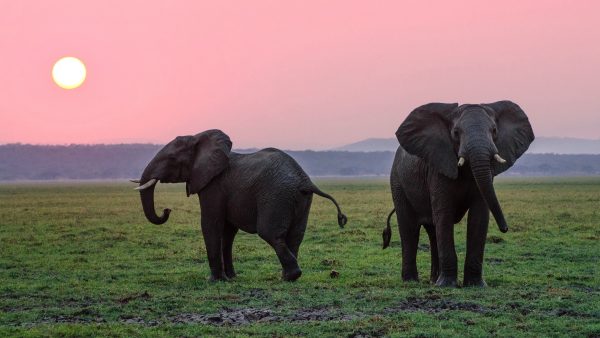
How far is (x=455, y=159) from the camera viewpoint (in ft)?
47.2

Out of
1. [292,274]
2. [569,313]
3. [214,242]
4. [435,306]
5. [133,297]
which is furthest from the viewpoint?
[214,242]

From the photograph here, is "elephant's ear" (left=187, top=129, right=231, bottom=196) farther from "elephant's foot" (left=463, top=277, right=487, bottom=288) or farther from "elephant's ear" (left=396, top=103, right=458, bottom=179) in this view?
"elephant's foot" (left=463, top=277, right=487, bottom=288)

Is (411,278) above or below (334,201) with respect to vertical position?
below

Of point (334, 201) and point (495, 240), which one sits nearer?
point (334, 201)

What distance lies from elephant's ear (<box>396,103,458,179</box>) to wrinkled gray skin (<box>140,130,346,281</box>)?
7.14 feet

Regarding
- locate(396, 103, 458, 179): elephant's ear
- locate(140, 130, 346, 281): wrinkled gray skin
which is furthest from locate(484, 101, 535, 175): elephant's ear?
locate(140, 130, 346, 281): wrinkled gray skin

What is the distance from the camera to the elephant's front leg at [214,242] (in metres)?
16.9

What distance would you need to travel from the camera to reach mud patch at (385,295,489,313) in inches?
493

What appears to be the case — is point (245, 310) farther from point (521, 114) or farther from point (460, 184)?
point (521, 114)

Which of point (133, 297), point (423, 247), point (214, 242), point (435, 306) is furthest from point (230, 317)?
point (423, 247)

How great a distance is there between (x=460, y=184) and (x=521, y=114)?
5.39 feet

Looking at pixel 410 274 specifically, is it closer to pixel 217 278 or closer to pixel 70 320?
pixel 217 278

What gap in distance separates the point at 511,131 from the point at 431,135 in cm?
128

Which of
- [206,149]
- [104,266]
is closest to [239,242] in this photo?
[104,266]
